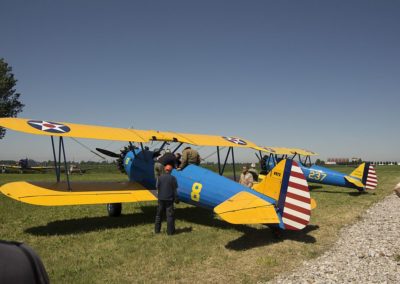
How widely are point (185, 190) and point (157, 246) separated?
2.05m

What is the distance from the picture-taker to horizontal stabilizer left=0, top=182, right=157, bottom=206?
729cm

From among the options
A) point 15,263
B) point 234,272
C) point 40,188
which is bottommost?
point 234,272

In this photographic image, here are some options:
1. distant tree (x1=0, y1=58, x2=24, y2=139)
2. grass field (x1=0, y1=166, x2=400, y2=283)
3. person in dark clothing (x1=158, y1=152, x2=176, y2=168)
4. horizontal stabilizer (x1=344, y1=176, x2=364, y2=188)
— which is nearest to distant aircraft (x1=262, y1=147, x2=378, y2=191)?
horizontal stabilizer (x1=344, y1=176, x2=364, y2=188)

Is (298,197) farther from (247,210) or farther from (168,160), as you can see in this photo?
(168,160)

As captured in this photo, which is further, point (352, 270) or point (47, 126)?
point (47, 126)

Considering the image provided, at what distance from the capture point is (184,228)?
784cm

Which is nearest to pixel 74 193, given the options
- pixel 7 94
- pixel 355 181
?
pixel 355 181

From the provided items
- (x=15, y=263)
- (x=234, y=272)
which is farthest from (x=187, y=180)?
(x=15, y=263)

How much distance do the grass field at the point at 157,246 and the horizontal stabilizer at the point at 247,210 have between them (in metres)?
0.62

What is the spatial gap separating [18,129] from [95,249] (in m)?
3.46

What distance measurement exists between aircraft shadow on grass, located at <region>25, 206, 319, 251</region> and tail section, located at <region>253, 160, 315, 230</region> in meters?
0.58

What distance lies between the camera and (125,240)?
6.66m

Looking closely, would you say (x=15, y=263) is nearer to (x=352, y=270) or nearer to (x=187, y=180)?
(x=352, y=270)

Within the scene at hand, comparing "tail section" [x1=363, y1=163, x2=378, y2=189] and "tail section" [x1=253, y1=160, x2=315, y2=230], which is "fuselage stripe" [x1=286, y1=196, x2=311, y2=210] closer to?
"tail section" [x1=253, y1=160, x2=315, y2=230]
